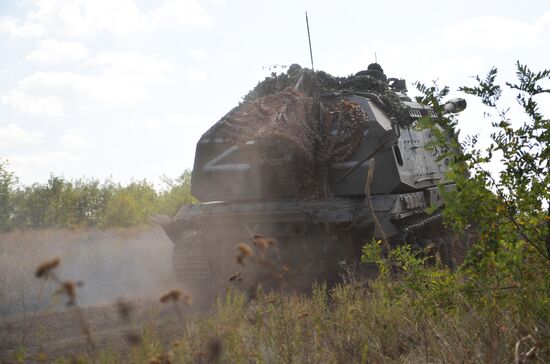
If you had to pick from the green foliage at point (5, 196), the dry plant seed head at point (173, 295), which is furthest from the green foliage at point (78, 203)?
the dry plant seed head at point (173, 295)

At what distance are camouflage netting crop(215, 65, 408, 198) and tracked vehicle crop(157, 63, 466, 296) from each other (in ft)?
0.05

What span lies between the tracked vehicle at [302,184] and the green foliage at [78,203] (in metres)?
20.9

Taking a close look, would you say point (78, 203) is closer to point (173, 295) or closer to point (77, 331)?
point (77, 331)

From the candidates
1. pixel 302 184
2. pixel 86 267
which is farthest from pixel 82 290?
pixel 302 184

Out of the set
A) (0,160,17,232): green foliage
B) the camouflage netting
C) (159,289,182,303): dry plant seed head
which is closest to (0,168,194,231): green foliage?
(0,160,17,232): green foliage

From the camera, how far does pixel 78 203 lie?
108 ft

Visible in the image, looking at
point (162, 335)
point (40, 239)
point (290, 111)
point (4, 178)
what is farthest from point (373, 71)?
point (4, 178)

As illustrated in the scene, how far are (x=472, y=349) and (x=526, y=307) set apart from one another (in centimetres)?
75

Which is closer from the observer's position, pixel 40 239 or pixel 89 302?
pixel 89 302

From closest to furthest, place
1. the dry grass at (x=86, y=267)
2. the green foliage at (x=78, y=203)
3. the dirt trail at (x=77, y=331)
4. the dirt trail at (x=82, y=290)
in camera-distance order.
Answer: the dirt trail at (x=77, y=331) → the dirt trail at (x=82, y=290) → the dry grass at (x=86, y=267) → the green foliage at (x=78, y=203)

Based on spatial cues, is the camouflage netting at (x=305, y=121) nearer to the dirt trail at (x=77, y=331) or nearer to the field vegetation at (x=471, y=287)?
the dirt trail at (x=77, y=331)

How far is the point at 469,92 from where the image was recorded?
17.0 feet

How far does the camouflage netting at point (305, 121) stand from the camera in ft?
29.8

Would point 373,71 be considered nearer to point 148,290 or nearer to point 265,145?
point 265,145
